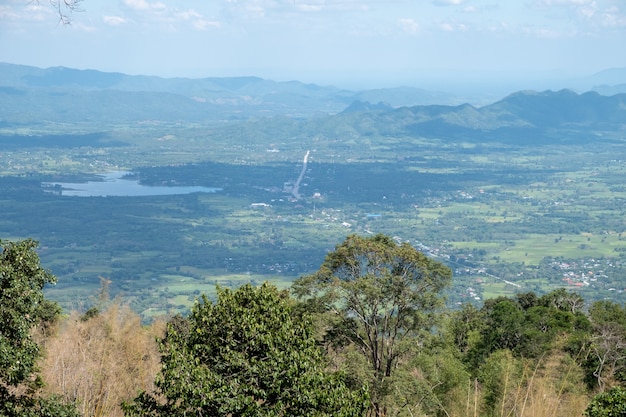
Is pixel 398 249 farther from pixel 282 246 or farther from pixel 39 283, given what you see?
pixel 282 246

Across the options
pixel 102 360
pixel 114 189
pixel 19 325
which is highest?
pixel 19 325

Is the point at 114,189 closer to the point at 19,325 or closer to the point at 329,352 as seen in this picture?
the point at 329,352

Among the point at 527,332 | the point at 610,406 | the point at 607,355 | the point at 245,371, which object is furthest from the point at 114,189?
the point at 610,406

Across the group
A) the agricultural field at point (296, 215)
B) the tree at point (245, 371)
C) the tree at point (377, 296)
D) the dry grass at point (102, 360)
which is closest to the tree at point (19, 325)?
the tree at point (245, 371)

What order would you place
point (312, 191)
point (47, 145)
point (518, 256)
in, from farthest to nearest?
point (47, 145) → point (312, 191) → point (518, 256)

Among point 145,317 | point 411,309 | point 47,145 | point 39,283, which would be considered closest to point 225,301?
point 39,283

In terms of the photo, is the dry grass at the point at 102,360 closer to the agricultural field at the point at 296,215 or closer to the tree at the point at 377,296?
the tree at the point at 377,296
